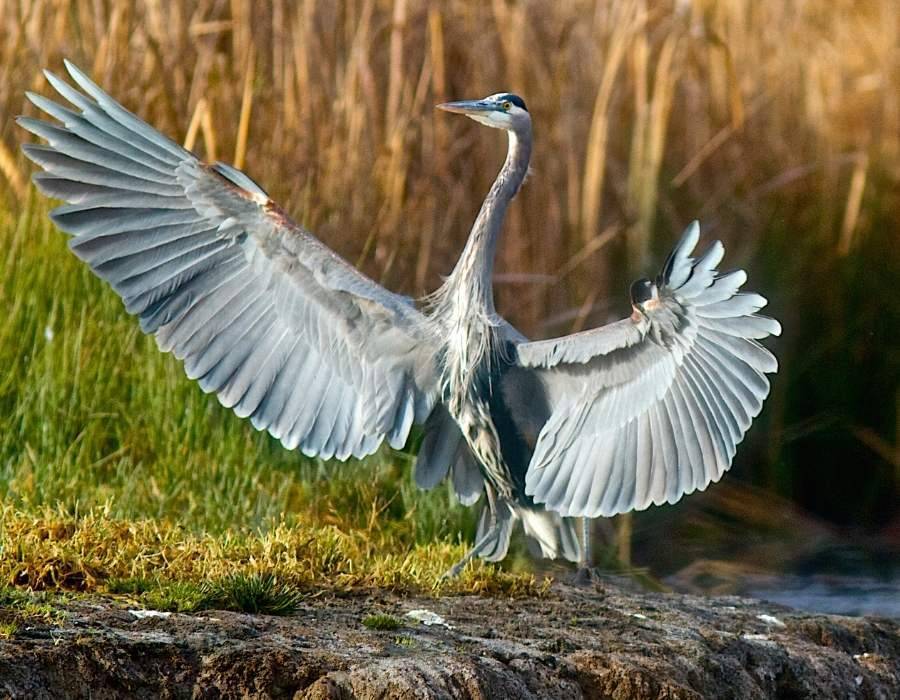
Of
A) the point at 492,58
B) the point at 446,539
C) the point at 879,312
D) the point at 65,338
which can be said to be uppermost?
the point at 492,58

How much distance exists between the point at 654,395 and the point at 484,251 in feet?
2.31

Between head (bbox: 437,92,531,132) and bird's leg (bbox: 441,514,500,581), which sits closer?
bird's leg (bbox: 441,514,500,581)

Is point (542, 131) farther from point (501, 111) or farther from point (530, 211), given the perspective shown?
point (501, 111)

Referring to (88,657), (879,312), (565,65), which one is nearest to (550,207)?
(565,65)

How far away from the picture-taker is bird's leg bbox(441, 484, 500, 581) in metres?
4.13

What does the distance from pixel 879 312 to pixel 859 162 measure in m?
0.69

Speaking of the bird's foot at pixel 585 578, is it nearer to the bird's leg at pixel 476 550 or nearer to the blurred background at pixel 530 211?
the bird's leg at pixel 476 550

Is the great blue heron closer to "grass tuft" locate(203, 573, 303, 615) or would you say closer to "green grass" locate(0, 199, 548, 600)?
"green grass" locate(0, 199, 548, 600)

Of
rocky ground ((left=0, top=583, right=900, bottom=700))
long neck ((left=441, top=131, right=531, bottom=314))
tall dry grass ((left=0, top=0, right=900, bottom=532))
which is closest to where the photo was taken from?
rocky ground ((left=0, top=583, right=900, bottom=700))

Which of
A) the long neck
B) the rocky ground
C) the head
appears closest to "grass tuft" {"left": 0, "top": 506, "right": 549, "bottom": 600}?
the rocky ground

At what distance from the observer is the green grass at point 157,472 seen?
404 centimetres

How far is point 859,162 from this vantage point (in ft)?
22.4

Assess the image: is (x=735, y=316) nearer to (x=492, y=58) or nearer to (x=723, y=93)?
(x=492, y=58)

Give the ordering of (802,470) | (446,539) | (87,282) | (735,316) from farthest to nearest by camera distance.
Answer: (802,470) → (87,282) → (446,539) → (735,316)
